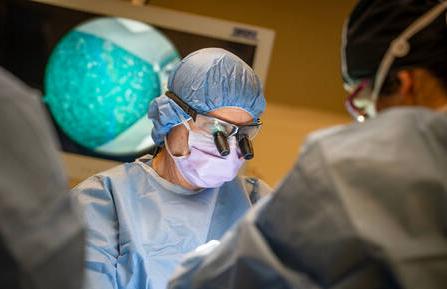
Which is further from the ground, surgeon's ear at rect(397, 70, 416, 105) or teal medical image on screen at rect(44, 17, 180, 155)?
surgeon's ear at rect(397, 70, 416, 105)

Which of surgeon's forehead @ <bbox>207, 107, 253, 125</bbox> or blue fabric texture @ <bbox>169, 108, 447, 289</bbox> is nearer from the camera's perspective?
blue fabric texture @ <bbox>169, 108, 447, 289</bbox>

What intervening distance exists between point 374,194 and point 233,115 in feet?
2.88

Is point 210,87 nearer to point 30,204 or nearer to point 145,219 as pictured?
point 145,219

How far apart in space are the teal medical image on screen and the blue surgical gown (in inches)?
17.1

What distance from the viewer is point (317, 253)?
2.65 feet

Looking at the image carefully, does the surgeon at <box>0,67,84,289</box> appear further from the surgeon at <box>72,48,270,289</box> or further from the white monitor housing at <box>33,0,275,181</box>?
the white monitor housing at <box>33,0,275,181</box>

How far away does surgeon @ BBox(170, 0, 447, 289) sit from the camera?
0.76 metres

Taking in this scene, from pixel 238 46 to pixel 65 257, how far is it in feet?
4.87

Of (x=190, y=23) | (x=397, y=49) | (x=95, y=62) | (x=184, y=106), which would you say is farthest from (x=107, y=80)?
(x=397, y=49)

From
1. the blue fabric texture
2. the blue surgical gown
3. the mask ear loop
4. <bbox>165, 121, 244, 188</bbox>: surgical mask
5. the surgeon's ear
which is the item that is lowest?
the blue surgical gown

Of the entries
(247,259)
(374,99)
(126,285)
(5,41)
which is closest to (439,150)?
(374,99)

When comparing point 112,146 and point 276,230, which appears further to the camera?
point 112,146

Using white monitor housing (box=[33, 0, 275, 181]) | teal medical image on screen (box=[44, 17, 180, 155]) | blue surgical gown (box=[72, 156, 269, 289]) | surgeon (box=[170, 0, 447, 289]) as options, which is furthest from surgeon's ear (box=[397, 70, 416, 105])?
teal medical image on screen (box=[44, 17, 180, 155])

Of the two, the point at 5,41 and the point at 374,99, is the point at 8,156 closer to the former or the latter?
the point at 374,99
